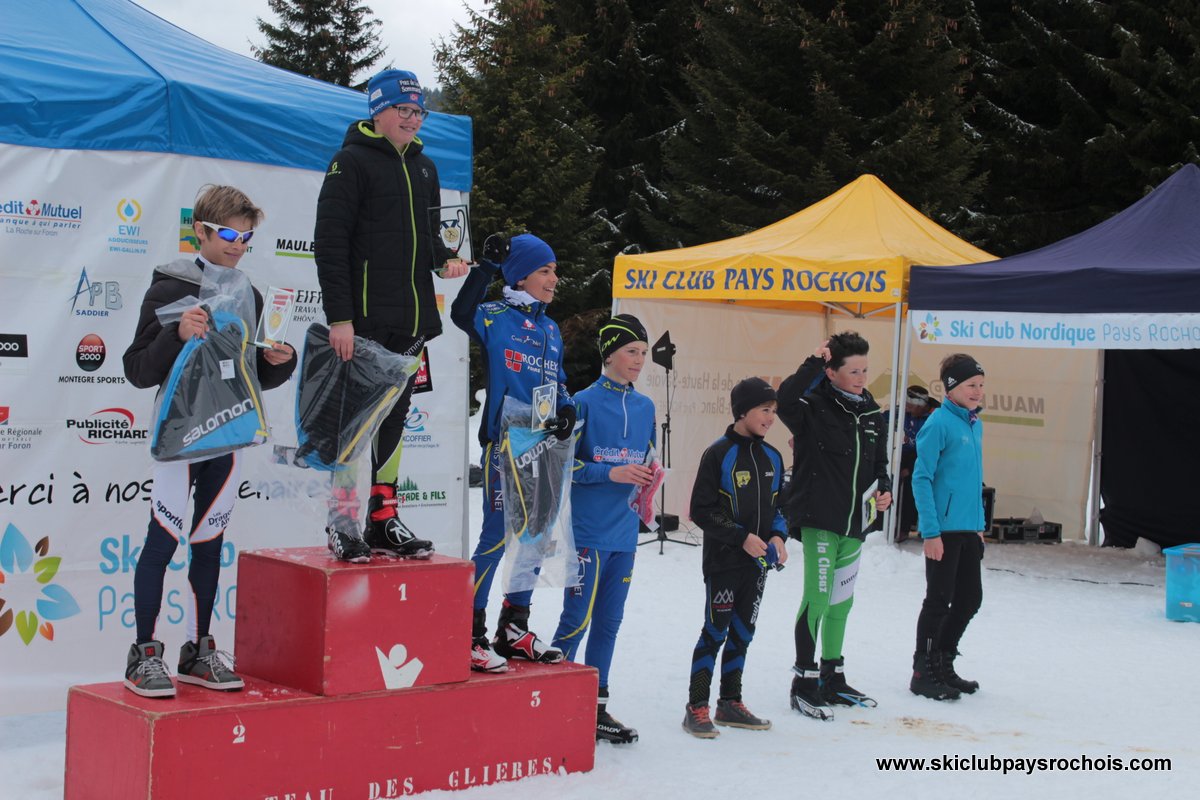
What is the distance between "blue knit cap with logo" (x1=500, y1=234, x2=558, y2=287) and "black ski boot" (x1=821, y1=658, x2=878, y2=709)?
2424 mm

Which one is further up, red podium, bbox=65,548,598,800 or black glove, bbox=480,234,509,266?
black glove, bbox=480,234,509,266

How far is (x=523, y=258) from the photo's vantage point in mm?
4871

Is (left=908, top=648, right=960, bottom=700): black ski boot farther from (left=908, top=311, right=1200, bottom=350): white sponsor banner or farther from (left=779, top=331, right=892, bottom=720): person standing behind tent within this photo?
(left=908, top=311, right=1200, bottom=350): white sponsor banner

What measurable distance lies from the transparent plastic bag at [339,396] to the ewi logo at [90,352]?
137cm

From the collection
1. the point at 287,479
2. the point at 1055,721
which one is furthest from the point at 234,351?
the point at 1055,721

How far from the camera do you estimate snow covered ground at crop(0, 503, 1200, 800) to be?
14.8 ft

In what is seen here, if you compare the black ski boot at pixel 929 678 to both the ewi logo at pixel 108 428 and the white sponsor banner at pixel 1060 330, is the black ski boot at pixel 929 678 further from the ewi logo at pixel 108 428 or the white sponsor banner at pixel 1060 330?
the ewi logo at pixel 108 428

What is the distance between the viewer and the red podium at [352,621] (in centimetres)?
397

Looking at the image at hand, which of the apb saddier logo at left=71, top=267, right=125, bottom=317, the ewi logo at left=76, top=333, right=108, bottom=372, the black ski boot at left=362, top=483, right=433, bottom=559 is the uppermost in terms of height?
the apb saddier logo at left=71, top=267, right=125, bottom=317

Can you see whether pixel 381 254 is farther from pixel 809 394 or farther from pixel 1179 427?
pixel 1179 427

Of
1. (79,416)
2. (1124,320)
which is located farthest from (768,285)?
(79,416)

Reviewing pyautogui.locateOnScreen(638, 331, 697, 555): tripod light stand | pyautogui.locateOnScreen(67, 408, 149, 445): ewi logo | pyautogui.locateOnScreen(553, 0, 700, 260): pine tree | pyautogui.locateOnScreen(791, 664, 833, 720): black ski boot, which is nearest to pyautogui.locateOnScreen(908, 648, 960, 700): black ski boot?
pyautogui.locateOnScreen(791, 664, 833, 720): black ski boot

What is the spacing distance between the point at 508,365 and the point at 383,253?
788 millimetres

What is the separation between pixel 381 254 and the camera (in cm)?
421
